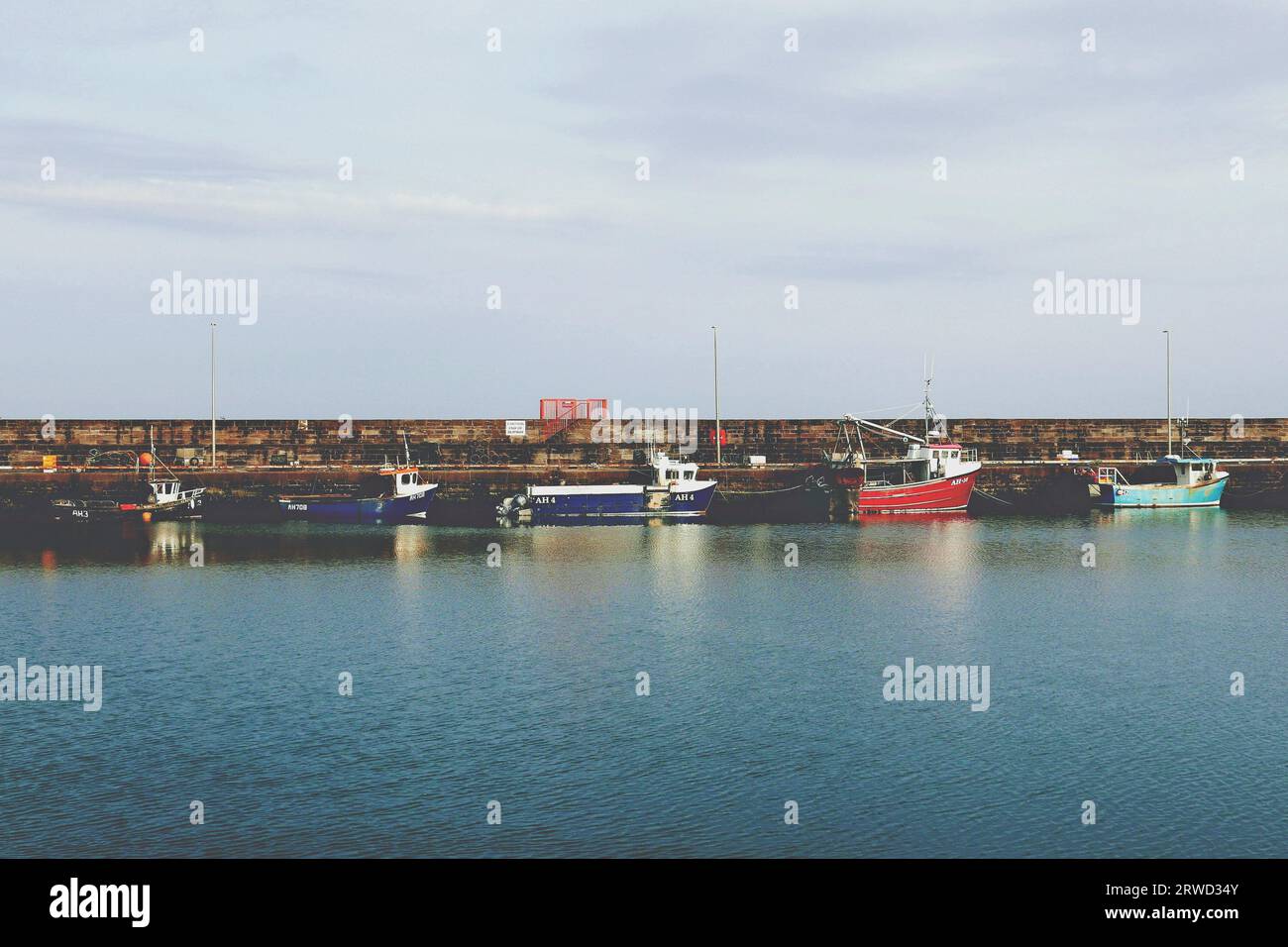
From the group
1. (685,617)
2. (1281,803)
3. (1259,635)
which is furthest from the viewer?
(685,617)

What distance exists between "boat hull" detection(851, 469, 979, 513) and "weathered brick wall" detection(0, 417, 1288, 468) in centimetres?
510

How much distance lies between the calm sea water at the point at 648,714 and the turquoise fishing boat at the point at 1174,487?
25315 mm

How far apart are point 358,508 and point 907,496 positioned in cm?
2828

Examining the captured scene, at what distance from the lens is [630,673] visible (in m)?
23.0

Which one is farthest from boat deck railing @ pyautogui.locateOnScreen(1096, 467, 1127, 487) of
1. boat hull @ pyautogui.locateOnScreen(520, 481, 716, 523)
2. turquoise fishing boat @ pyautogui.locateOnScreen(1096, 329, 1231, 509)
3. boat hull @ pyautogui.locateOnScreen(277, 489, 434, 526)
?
boat hull @ pyautogui.locateOnScreen(277, 489, 434, 526)

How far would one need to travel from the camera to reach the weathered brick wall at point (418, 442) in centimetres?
6531

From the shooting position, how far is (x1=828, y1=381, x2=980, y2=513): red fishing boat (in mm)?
62188

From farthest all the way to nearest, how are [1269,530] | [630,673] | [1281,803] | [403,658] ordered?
[1269,530], [403,658], [630,673], [1281,803]

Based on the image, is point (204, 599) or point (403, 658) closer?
point (403, 658)

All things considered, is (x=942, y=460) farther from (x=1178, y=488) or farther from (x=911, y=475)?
(x=1178, y=488)

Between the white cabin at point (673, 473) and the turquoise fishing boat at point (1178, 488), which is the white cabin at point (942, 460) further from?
the white cabin at point (673, 473)
